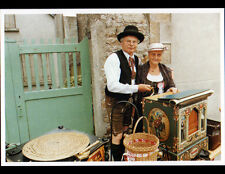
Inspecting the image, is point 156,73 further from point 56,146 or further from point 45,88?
point 45,88

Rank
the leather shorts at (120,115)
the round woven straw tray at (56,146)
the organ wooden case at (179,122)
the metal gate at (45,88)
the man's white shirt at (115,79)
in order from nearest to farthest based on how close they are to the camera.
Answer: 1. the round woven straw tray at (56,146)
2. the organ wooden case at (179,122)
3. the man's white shirt at (115,79)
4. the leather shorts at (120,115)
5. the metal gate at (45,88)

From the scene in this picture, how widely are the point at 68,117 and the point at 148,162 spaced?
1547mm

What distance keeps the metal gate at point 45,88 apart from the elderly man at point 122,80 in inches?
26.0

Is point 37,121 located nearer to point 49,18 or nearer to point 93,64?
point 93,64

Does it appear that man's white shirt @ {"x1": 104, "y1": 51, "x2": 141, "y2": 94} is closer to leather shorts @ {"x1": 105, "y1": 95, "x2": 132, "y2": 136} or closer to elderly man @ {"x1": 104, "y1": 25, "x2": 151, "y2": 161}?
elderly man @ {"x1": 104, "y1": 25, "x2": 151, "y2": 161}

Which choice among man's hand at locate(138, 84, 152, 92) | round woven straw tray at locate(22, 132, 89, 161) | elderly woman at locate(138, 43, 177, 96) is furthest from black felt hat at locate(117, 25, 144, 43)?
round woven straw tray at locate(22, 132, 89, 161)

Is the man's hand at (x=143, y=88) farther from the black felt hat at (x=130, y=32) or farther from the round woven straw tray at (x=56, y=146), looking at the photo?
the round woven straw tray at (x=56, y=146)

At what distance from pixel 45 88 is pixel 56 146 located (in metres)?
1.26

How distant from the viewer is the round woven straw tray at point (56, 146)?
1.35 metres

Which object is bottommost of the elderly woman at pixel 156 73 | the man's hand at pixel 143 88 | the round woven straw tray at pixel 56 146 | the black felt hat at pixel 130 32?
the round woven straw tray at pixel 56 146

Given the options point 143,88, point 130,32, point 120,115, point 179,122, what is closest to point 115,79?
point 143,88

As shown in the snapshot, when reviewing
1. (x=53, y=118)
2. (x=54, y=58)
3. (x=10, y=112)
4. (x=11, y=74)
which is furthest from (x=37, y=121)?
(x=54, y=58)

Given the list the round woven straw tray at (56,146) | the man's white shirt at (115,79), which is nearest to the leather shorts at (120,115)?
the man's white shirt at (115,79)

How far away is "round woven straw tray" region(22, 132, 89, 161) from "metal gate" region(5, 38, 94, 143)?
0.93m
